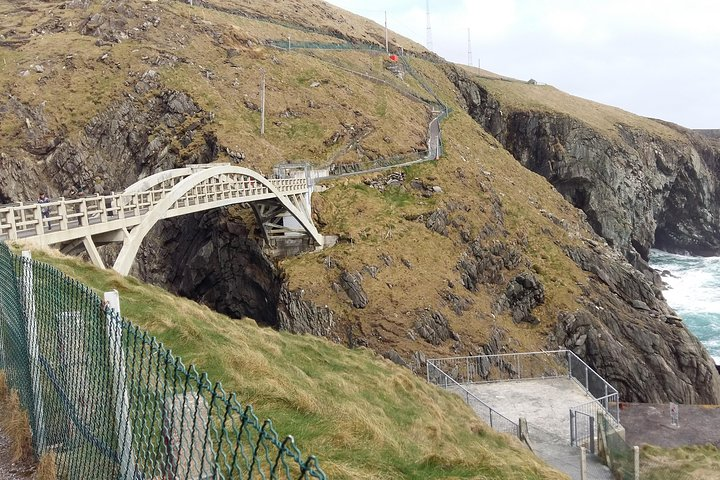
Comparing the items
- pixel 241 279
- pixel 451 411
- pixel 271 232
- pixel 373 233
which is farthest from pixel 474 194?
pixel 451 411

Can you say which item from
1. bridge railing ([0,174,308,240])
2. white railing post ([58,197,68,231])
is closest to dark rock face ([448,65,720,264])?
bridge railing ([0,174,308,240])

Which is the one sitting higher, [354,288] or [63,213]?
[63,213]

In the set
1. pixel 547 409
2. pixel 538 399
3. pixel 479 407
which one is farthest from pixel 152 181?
pixel 547 409

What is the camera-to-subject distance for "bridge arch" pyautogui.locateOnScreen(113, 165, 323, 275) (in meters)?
22.2

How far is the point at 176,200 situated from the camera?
2705 centimetres

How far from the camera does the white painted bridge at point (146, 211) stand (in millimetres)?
19047

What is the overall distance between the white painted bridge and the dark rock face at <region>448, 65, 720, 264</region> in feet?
162

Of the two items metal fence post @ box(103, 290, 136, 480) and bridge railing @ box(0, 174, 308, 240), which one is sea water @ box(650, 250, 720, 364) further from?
metal fence post @ box(103, 290, 136, 480)

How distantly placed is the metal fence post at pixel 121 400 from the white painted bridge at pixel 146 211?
15.4 meters

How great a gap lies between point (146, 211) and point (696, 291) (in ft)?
229

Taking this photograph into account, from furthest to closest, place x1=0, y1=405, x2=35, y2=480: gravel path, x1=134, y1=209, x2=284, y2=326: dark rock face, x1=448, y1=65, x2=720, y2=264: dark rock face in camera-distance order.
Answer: x1=448, y1=65, x2=720, y2=264: dark rock face, x1=134, y1=209, x2=284, y2=326: dark rock face, x1=0, y1=405, x2=35, y2=480: gravel path

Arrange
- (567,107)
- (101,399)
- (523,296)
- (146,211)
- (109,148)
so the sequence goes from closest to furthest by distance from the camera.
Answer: (101,399)
(146,211)
(523,296)
(109,148)
(567,107)

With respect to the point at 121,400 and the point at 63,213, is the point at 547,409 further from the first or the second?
the point at 121,400

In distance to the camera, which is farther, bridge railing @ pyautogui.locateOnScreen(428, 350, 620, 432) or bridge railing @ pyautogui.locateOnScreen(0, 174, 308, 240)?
bridge railing @ pyautogui.locateOnScreen(428, 350, 620, 432)
